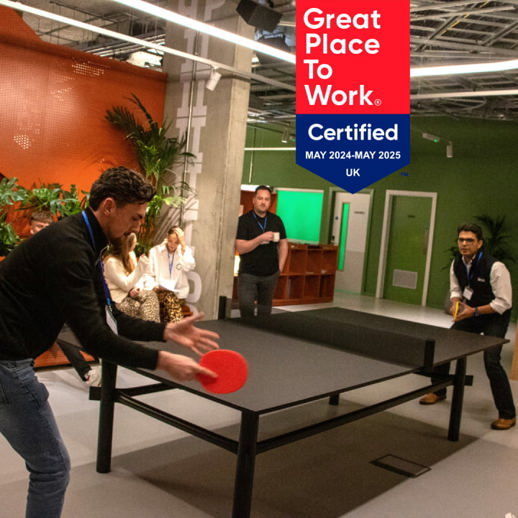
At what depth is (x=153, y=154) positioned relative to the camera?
22.3ft

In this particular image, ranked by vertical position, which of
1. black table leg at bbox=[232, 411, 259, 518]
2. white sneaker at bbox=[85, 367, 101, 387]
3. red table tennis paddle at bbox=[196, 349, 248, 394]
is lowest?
white sneaker at bbox=[85, 367, 101, 387]

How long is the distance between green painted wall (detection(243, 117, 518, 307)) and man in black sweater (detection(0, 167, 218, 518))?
10.5m

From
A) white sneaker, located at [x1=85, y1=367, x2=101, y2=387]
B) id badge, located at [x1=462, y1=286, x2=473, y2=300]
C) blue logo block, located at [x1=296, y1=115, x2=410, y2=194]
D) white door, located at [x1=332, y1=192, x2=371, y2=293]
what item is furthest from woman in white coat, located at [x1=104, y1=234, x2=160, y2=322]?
white door, located at [x1=332, y1=192, x2=371, y2=293]

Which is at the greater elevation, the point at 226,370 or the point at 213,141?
the point at 213,141

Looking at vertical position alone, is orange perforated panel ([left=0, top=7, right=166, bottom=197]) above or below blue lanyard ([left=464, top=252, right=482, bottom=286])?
above

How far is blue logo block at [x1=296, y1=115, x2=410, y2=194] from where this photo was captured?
348 centimetres

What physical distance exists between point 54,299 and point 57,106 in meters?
4.85

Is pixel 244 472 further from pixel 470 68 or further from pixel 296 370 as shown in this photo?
pixel 470 68

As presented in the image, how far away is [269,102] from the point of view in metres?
12.5

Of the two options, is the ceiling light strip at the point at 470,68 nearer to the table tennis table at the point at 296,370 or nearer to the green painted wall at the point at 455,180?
the table tennis table at the point at 296,370

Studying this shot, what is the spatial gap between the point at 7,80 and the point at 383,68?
3.87 m

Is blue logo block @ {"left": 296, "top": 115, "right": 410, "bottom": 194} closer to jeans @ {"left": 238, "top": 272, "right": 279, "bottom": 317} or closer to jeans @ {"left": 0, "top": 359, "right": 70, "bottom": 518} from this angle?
jeans @ {"left": 0, "top": 359, "right": 70, "bottom": 518}

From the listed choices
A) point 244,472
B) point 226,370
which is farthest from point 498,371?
point 226,370

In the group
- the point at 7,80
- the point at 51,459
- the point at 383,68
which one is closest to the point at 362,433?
the point at 383,68
